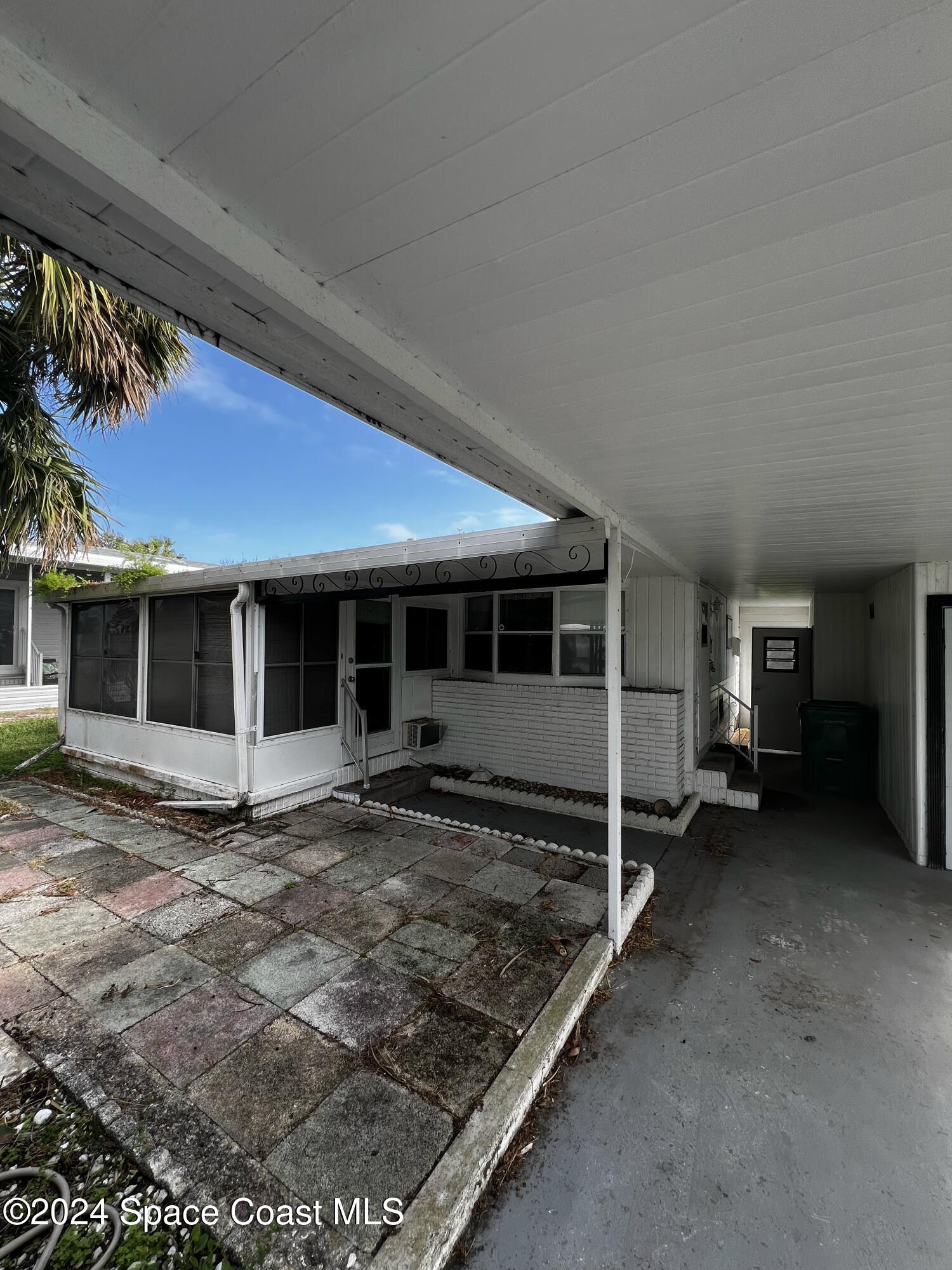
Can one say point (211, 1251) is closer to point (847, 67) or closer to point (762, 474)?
point (847, 67)

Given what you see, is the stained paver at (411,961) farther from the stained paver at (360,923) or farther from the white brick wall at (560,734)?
the white brick wall at (560,734)

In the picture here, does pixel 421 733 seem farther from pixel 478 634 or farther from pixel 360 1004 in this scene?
pixel 360 1004

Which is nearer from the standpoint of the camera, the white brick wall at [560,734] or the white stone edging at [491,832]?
the white stone edging at [491,832]

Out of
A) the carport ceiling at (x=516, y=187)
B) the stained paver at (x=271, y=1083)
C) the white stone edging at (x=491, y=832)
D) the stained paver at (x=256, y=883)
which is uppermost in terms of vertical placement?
the carport ceiling at (x=516, y=187)

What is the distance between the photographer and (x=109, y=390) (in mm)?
5070

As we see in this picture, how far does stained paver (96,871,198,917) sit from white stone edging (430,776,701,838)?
123 inches

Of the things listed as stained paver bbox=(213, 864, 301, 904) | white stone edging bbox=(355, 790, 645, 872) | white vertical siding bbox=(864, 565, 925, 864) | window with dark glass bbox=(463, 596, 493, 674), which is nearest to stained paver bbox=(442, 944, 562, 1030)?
white stone edging bbox=(355, 790, 645, 872)

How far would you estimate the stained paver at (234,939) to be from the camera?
298 cm

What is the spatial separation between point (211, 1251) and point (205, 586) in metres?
5.20

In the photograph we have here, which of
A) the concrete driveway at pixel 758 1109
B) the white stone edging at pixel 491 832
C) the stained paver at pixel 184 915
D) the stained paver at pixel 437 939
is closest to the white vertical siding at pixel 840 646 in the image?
the concrete driveway at pixel 758 1109

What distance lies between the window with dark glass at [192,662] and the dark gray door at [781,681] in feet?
26.5

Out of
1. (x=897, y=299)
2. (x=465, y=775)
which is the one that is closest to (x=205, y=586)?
(x=465, y=775)

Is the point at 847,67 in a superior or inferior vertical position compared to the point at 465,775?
superior

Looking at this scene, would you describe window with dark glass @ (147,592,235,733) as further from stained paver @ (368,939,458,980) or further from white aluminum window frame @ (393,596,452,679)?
stained paver @ (368,939,458,980)
